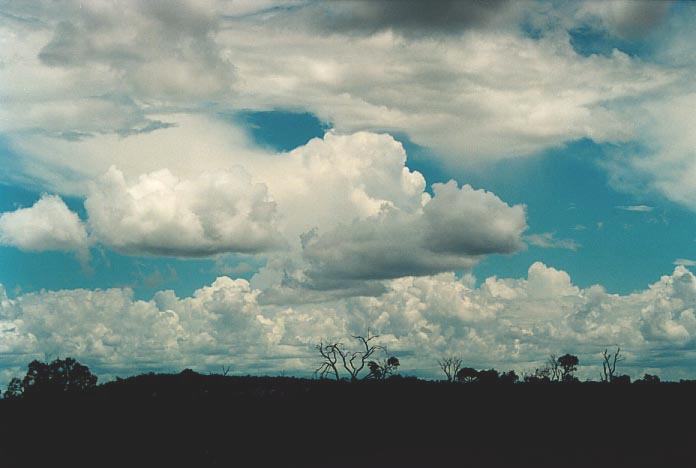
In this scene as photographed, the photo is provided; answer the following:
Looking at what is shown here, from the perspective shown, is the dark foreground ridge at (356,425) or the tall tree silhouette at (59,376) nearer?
the dark foreground ridge at (356,425)

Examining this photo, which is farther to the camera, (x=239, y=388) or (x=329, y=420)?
(x=239, y=388)

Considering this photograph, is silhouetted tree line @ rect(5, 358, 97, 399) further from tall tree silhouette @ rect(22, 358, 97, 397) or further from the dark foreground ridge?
the dark foreground ridge

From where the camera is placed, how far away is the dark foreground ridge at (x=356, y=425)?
61.7 m

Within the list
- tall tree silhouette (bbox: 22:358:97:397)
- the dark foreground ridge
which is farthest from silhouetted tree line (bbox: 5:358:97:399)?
the dark foreground ridge

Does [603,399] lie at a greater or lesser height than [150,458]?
greater

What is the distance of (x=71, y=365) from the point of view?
Result: 5084 inches

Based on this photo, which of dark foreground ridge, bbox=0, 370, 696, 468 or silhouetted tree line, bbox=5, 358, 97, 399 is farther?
silhouetted tree line, bbox=5, 358, 97, 399

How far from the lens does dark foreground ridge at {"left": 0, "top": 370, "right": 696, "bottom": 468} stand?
61656 mm

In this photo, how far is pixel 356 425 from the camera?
70.2m

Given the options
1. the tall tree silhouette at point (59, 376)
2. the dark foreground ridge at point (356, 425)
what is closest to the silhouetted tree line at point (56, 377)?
the tall tree silhouette at point (59, 376)

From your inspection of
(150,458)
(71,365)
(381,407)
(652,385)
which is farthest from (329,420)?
(71,365)

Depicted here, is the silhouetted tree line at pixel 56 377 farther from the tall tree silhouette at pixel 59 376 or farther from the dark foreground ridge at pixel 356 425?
the dark foreground ridge at pixel 356 425

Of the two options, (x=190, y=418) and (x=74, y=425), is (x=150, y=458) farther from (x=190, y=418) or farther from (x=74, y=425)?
(x=74, y=425)

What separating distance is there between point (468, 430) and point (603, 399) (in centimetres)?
1339
